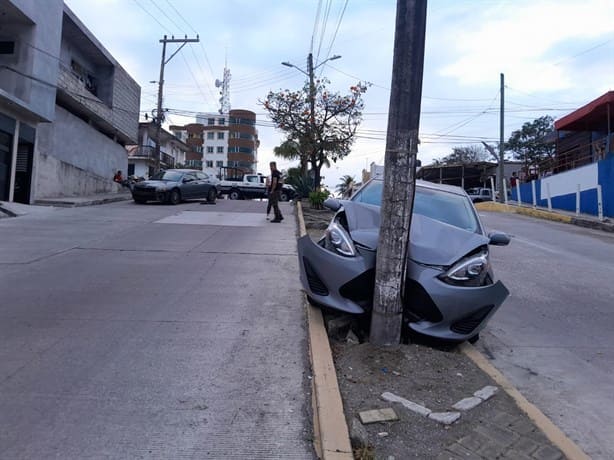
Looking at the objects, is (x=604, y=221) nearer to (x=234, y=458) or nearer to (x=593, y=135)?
(x=593, y=135)

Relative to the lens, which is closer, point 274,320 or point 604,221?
point 274,320

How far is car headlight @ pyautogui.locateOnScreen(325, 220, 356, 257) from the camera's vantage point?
176 inches

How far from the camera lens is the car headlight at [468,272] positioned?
416cm

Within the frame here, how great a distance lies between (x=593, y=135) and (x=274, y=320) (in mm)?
25912

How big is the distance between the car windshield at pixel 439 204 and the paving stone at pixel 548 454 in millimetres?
2744

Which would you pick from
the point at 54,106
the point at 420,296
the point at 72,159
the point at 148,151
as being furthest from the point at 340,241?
the point at 148,151

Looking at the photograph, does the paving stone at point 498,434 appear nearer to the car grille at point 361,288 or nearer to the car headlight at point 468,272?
the car headlight at point 468,272

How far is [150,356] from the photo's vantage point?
13.2ft

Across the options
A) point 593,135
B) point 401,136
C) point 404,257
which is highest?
point 593,135

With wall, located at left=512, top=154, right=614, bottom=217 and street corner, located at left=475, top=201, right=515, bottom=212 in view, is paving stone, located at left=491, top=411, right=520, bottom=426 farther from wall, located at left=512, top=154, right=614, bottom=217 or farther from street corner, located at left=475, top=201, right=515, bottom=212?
street corner, located at left=475, top=201, right=515, bottom=212

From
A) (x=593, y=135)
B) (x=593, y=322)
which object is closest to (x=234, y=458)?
(x=593, y=322)

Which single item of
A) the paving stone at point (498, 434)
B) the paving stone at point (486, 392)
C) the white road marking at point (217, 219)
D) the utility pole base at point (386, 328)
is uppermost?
the white road marking at point (217, 219)

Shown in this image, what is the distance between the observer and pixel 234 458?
271 centimetres

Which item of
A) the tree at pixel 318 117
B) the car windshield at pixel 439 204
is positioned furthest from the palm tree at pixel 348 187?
the car windshield at pixel 439 204
